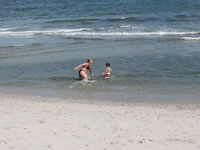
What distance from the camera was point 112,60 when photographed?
14.6m

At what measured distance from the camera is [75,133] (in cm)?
602

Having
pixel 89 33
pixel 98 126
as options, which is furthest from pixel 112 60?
pixel 89 33

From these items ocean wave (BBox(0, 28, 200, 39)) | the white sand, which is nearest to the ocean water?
ocean wave (BBox(0, 28, 200, 39))

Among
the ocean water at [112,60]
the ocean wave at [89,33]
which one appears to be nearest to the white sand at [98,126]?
the ocean water at [112,60]

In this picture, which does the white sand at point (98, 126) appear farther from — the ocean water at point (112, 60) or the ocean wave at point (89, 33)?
the ocean wave at point (89, 33)

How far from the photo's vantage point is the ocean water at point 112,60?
33.9 ft

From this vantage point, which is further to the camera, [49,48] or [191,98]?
[49,48]

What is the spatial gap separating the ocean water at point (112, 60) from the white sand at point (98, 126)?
1435 millimetres

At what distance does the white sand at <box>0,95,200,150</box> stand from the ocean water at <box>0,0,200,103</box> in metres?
1.44

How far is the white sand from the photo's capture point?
550cm

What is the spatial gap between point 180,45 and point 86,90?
9.17 metres

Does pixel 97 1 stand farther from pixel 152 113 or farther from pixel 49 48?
pixel 152 113

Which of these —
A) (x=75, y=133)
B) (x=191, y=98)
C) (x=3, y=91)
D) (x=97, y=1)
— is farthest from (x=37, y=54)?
(x=97, y=1)

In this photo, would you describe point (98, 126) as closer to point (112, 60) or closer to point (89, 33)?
point (112, 60)
